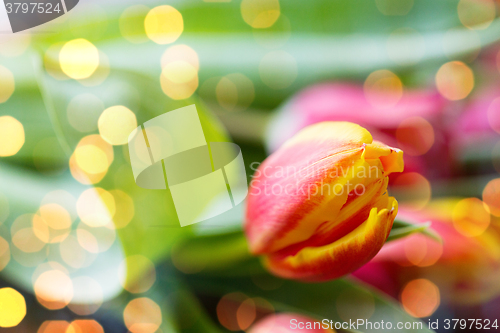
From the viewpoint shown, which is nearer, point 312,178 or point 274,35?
point 312,178

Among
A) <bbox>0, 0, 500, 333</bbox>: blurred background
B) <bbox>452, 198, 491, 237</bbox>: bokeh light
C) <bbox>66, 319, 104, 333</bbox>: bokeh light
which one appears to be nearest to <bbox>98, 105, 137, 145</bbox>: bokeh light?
<bbox>0, 0, 500, 333</bbox>: blurred background

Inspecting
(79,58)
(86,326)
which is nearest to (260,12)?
(79,58)

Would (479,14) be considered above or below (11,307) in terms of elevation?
above

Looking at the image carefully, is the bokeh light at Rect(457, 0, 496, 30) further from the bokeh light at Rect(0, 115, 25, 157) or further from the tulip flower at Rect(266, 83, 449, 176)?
the bokeh light at Rect(0, 115, 25, 157)

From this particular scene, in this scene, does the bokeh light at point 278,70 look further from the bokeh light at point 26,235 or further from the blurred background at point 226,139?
the bokeh light at point 26,235

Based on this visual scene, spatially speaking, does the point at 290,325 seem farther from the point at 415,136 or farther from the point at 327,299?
the point at 415,136

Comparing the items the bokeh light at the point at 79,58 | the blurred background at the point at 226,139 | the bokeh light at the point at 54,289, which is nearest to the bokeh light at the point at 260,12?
the blurred background at the point at 226,139
